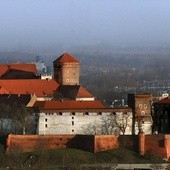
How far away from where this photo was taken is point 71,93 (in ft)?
185

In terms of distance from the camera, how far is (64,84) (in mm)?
60594

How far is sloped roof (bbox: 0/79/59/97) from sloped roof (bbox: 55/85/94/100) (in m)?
0.56

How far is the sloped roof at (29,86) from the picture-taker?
57.1m

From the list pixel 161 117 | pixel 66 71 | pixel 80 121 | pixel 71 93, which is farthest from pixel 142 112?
pixel 66 71

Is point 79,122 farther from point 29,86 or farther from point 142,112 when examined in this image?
point 29,86

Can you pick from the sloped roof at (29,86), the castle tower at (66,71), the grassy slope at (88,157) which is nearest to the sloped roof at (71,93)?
the sloped roof at (29,86)

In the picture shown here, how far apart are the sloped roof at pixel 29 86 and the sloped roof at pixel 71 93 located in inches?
22.2

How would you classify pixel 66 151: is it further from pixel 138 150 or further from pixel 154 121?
pixel 154 121

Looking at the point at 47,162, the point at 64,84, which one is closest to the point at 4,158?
the point at 47,162

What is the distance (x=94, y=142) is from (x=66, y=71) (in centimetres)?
1641

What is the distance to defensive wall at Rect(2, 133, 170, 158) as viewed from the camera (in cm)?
4566

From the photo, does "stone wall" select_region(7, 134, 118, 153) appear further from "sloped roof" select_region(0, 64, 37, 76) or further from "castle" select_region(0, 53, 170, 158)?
"sloped roof" select_region(0, 64, 37, 76)

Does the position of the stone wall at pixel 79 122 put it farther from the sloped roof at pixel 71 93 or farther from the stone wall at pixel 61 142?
the sloped roof at pixel 71 93

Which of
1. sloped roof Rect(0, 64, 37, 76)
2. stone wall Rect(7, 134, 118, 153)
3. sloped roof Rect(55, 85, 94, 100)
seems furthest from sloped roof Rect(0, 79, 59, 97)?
stone wall Rect(7, 134, 118, 153)
